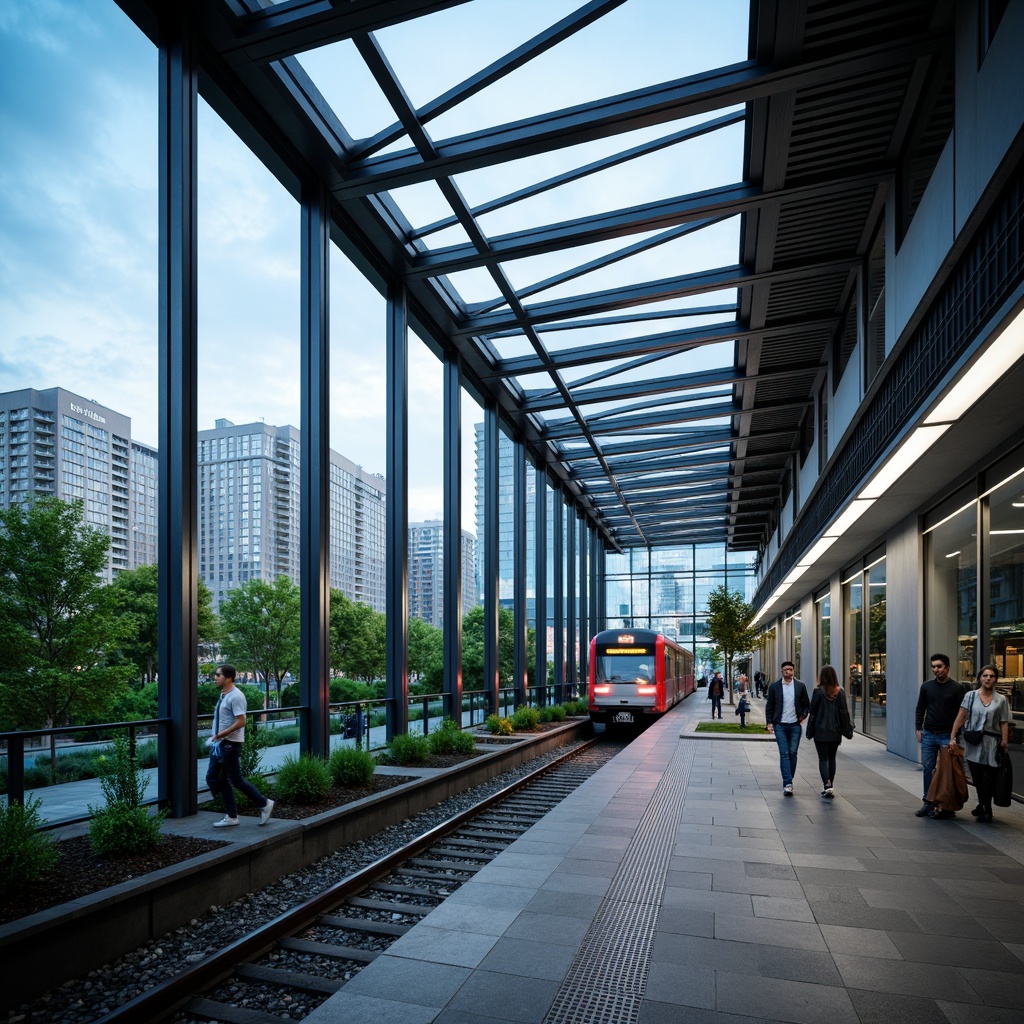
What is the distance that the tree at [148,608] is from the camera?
27.9 feet

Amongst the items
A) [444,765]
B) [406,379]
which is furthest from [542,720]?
[406,379]

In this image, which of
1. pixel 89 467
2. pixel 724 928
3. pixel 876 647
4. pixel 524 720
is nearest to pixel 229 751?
pixel 89 467

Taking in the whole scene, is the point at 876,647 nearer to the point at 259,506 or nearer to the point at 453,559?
the point at 453,559

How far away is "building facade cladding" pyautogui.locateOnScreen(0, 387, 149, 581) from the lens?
301 inches

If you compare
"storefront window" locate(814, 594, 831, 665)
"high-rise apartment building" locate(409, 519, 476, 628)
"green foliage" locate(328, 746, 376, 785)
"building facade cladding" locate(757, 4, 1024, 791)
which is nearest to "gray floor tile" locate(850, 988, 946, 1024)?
"building facade cladding" locate(757, 4, 1024, 791)

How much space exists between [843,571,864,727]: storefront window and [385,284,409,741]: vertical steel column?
10.7 metres

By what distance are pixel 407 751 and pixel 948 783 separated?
709 centimetres

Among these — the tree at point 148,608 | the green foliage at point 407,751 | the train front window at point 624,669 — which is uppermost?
the tree at point 148,608

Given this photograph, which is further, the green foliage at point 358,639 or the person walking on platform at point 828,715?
the green foliage at point 358,639

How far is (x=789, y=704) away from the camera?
9.70m

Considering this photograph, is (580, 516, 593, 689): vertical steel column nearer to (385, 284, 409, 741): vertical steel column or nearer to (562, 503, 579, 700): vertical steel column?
(562, 503, 579, 700): vertical steel column

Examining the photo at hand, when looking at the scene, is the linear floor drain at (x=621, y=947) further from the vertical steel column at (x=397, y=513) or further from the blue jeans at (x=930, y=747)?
the vertical steel column at (x=397, y=513)

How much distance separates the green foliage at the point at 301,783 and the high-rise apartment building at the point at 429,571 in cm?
591

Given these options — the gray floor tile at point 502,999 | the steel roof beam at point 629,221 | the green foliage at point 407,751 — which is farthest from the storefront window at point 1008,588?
the green foliage at point 407,751
